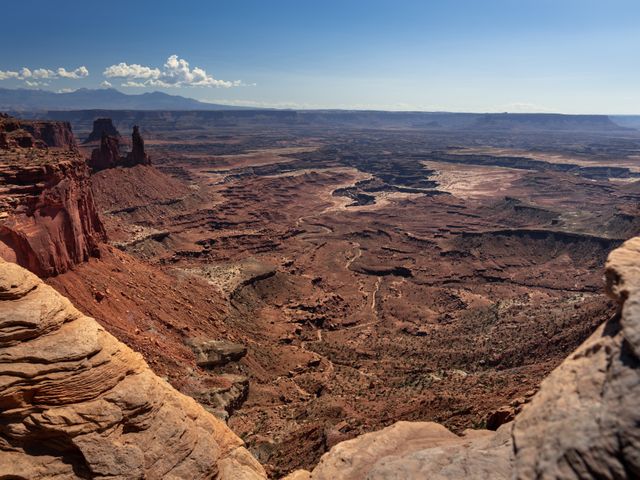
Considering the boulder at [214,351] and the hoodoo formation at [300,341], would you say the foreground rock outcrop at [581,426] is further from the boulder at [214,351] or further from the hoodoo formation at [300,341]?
the boulder at [214,351]

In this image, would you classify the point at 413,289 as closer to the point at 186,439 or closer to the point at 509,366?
the point at 509,366

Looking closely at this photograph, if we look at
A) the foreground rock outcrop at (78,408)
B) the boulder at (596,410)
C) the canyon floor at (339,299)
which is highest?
the boulder at (596,410)

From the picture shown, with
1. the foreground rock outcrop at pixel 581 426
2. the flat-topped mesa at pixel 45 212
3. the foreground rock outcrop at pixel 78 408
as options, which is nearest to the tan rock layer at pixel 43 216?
the flat-topped mesa at pixel 45 212

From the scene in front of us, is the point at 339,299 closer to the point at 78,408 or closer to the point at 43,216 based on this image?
the point at 43,216

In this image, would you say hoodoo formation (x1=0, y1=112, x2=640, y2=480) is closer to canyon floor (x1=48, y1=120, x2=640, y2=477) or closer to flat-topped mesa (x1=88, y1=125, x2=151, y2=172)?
canyon floor (x1=48, y1=120, x2=640, y2=477)

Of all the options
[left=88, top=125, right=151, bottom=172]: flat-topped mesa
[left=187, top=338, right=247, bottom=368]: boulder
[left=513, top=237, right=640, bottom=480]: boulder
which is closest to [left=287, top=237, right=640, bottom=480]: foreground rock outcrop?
[left=513, top=237, right=640, bottom=480]: boulder
